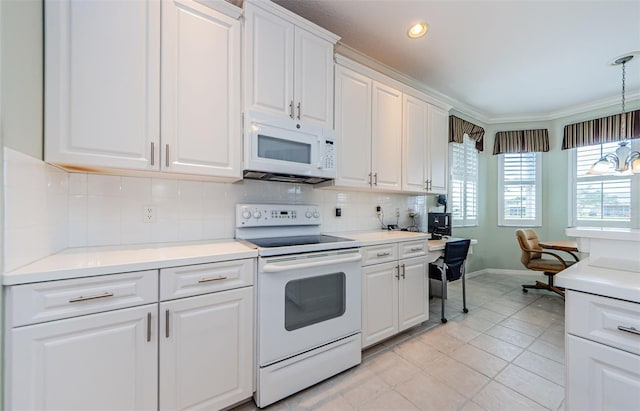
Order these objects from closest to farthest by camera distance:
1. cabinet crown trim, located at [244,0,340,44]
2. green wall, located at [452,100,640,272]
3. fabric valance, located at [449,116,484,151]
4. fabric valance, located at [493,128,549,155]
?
1. cabinet crown trim, located at [244,0,340,44]
2. fabric valance, located at [449,116,484,151]
3. green wall, located at [452,100,640,272]
4. fabric valance, located at [493,128,549,155]

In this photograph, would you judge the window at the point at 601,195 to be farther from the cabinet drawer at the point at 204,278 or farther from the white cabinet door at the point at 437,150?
the cabinet drawer at the point at 204,278

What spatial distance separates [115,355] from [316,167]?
150 centimetres

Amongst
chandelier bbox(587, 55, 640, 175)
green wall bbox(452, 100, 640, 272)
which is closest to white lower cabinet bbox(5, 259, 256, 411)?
green wall bbox(452, 100, 640, 272)

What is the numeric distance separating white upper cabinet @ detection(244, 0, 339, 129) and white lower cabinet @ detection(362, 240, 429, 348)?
117cm

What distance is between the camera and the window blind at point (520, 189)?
14.2 ft

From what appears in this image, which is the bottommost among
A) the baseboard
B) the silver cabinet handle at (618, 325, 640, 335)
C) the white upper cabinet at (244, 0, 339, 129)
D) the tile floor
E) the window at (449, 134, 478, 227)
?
the tile floor

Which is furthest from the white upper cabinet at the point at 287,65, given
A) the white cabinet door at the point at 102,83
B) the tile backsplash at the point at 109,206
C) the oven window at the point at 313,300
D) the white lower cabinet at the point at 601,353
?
the white lower cabinet at the point at 601,353

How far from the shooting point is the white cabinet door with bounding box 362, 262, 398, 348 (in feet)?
6.55

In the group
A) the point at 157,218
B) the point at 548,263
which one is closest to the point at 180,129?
the point at 157,218

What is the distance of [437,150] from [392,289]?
1689 millimetres

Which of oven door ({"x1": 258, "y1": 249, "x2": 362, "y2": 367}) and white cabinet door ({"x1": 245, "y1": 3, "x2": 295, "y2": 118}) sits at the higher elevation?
white cabinet door ({"x1": 245, "y1": 3, "x2": 295, "y2": 118})

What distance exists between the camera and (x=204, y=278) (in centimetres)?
132

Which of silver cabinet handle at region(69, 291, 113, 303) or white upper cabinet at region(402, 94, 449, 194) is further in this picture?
white upper cabinet at region(402, 94, 449, 194)

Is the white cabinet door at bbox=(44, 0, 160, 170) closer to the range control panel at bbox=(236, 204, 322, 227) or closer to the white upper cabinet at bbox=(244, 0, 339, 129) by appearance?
the white upper cabinet at bbox=(244, 0, 339, 129)
